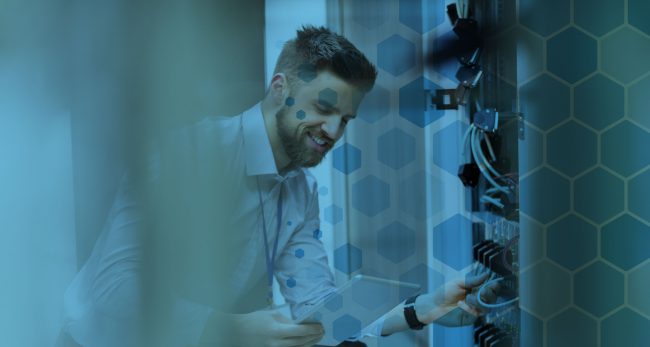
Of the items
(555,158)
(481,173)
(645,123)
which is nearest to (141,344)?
(481,173)

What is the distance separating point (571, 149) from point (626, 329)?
1.12 feet

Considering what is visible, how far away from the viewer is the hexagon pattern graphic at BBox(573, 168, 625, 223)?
1.03 metres

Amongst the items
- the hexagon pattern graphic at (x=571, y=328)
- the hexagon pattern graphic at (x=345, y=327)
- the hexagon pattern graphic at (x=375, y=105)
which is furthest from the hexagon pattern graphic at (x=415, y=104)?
the hexagon pattern graphic at (x=571, y=328)

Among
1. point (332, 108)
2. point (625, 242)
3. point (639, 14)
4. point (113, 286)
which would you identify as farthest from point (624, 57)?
point (113, 286)

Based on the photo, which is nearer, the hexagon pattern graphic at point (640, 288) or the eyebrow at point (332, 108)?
the eyebrow at point (332, 108)

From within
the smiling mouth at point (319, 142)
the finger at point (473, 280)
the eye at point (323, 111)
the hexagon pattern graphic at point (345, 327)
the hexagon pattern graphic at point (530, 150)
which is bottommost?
the hexagon pattern graphic at point (345, 327)

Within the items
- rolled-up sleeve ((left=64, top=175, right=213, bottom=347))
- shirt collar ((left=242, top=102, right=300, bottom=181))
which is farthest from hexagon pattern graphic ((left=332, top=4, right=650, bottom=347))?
rolled-up sleeve ((left=64, top=175, right=213, bottom=347))

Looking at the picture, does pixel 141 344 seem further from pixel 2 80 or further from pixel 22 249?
pixel 2 80

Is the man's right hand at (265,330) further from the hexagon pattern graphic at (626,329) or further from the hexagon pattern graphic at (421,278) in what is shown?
the hexagon pattern graphic at (626,329)

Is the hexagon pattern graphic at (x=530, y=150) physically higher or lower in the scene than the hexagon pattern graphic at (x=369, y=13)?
lower

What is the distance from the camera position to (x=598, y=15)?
1.02 metres

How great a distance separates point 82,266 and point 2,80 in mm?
315

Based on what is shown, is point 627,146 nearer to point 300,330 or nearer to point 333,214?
point 333,214

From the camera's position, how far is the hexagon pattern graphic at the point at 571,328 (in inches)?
41.2
